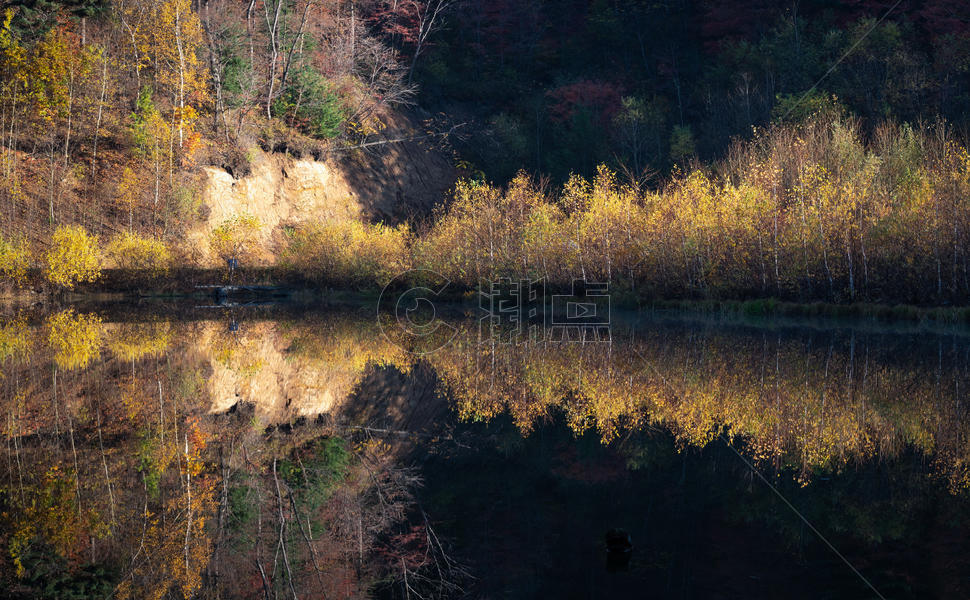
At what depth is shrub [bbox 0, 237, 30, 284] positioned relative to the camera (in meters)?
23.1

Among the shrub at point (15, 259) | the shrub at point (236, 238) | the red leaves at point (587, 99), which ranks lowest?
the shrub at point (15, 259)

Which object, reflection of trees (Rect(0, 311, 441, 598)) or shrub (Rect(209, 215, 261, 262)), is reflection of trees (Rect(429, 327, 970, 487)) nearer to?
reflection of trees (Rect(0, 311, 441, 598))

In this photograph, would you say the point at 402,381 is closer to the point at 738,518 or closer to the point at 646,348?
the point at 646,348

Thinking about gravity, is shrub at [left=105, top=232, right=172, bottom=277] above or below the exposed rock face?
below

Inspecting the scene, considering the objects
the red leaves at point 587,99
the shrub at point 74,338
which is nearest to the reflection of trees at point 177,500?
the shrub at point 74,338

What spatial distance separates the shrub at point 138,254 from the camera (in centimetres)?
2698

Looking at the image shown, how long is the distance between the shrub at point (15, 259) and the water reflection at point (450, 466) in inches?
473

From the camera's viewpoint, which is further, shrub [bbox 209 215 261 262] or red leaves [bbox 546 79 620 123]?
red leaves [bbox 546 79 620 123]

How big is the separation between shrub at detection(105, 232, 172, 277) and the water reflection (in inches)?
582

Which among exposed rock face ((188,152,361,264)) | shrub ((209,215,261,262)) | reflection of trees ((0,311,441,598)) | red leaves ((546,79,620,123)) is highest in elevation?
red leaves ((546,79,620,123))

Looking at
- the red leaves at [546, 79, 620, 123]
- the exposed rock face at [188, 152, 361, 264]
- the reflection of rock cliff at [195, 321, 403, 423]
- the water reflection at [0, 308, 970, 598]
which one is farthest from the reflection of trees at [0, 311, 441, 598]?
the red leaves at [546, 79, 620, 123]

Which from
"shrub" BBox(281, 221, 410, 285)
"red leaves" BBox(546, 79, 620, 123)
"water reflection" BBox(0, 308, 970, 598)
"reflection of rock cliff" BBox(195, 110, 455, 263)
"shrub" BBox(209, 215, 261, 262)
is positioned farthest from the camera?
"red leaves" BBox(546, 79, 620, 123)

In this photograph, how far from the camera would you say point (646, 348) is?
1389 centimetres

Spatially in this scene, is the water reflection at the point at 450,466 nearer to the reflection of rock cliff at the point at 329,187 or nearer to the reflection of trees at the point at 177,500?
the reflection of trees at the point at 177,500
